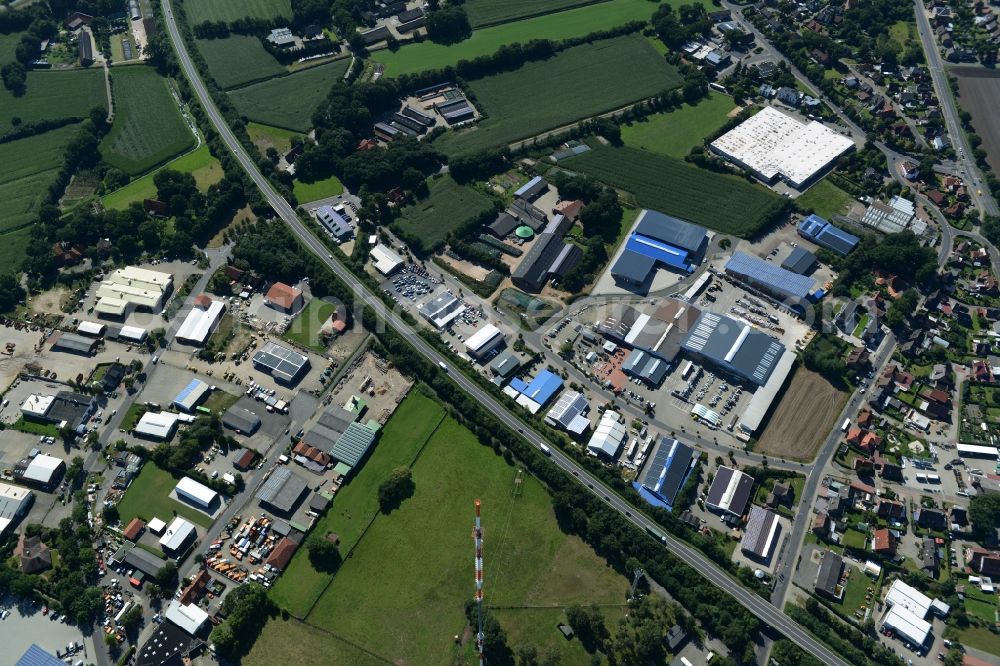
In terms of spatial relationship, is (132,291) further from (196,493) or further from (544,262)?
(544,262)

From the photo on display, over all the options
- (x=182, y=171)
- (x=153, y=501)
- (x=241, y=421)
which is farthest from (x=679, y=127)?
(x=153, y=501)

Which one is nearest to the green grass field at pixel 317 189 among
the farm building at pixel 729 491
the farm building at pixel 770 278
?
the farm building at pixel 770 278

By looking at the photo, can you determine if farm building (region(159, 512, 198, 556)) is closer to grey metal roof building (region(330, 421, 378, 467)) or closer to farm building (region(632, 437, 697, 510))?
grey metal roof building (region(330, 421, 378, 467))

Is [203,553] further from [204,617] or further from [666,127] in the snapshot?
[666,127]

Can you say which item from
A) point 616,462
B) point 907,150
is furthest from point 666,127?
point 616,462

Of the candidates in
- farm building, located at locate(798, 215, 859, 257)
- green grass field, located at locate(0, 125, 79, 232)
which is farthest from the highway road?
green grass field, located at locate(0, 125, 79, 232)

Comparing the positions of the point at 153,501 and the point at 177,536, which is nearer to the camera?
the point at 177,536
